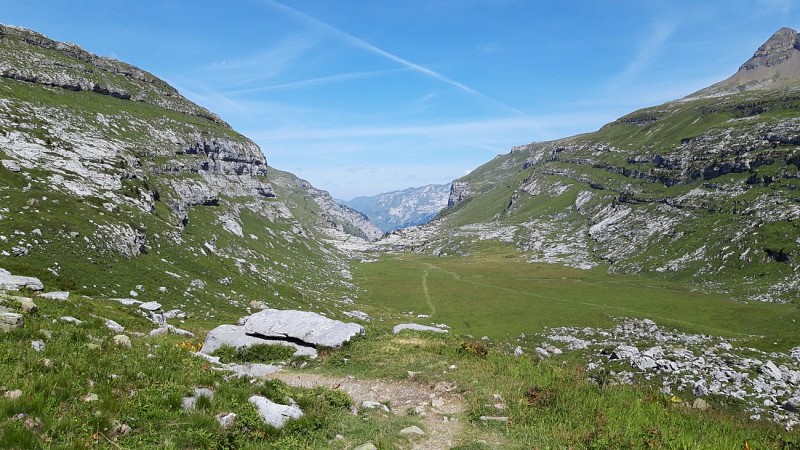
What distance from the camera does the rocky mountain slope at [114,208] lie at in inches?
2396

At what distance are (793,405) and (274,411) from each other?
58.7m

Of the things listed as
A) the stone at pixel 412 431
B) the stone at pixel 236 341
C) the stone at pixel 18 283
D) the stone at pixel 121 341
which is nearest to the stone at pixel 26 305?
the stone at pixel 121 341

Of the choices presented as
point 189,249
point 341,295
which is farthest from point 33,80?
point 341,295

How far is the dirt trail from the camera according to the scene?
1273 cm

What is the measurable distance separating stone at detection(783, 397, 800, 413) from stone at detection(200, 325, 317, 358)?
53838mm

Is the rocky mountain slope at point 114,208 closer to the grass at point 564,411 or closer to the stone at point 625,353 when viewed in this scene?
the grass at point 564,411

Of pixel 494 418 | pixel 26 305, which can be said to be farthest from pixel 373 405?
pixel 26 305

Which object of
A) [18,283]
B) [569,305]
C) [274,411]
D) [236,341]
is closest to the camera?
[274,411]

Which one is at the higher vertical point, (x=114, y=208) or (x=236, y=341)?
(x=114, y=208)

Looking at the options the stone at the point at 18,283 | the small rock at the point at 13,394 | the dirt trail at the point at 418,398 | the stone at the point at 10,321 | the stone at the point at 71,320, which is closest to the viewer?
the small rock at the point at 13,394

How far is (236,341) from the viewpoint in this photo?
24.7 meters

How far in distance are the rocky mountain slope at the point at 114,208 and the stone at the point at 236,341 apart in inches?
1130

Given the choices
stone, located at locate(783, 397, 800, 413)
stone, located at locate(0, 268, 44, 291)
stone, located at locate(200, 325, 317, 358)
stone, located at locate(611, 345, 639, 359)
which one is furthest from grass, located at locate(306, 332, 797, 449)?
stone, located at locate(611, 345, 639, 359)

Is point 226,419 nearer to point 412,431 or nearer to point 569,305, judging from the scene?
point 412,431
